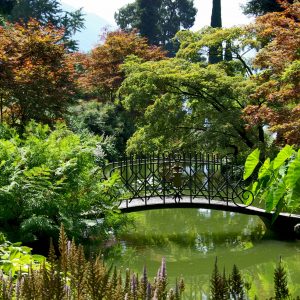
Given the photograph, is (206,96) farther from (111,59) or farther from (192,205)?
(111,59)

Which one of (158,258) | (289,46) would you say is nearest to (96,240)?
(158,258)

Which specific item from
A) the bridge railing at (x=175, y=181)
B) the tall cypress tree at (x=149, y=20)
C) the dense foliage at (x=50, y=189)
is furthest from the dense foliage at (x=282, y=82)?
the tall cypress tree at (x=149, y=20)

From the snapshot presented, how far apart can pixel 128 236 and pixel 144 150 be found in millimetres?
3890

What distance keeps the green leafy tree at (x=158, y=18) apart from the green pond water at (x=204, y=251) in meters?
25.6

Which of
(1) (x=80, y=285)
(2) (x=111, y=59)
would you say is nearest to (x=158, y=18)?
(2) (x=111, y=59)

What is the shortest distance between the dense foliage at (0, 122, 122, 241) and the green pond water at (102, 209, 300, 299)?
863mm

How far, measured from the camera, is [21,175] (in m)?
6.43

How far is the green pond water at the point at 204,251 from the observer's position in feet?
23.0

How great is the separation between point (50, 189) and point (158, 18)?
3216 cm

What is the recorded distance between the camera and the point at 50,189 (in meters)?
6.53

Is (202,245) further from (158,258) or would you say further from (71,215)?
(71,215)

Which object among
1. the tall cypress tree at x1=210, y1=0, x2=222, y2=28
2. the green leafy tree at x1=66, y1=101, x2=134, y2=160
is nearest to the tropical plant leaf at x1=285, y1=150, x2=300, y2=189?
the green leafy tree at x1=66, y1=101, x2=134, y2=160

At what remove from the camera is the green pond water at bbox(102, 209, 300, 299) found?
7.01 m

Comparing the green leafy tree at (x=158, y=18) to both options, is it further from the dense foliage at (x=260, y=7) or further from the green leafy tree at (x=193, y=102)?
the green leafy tree at (x=193, y=102)
